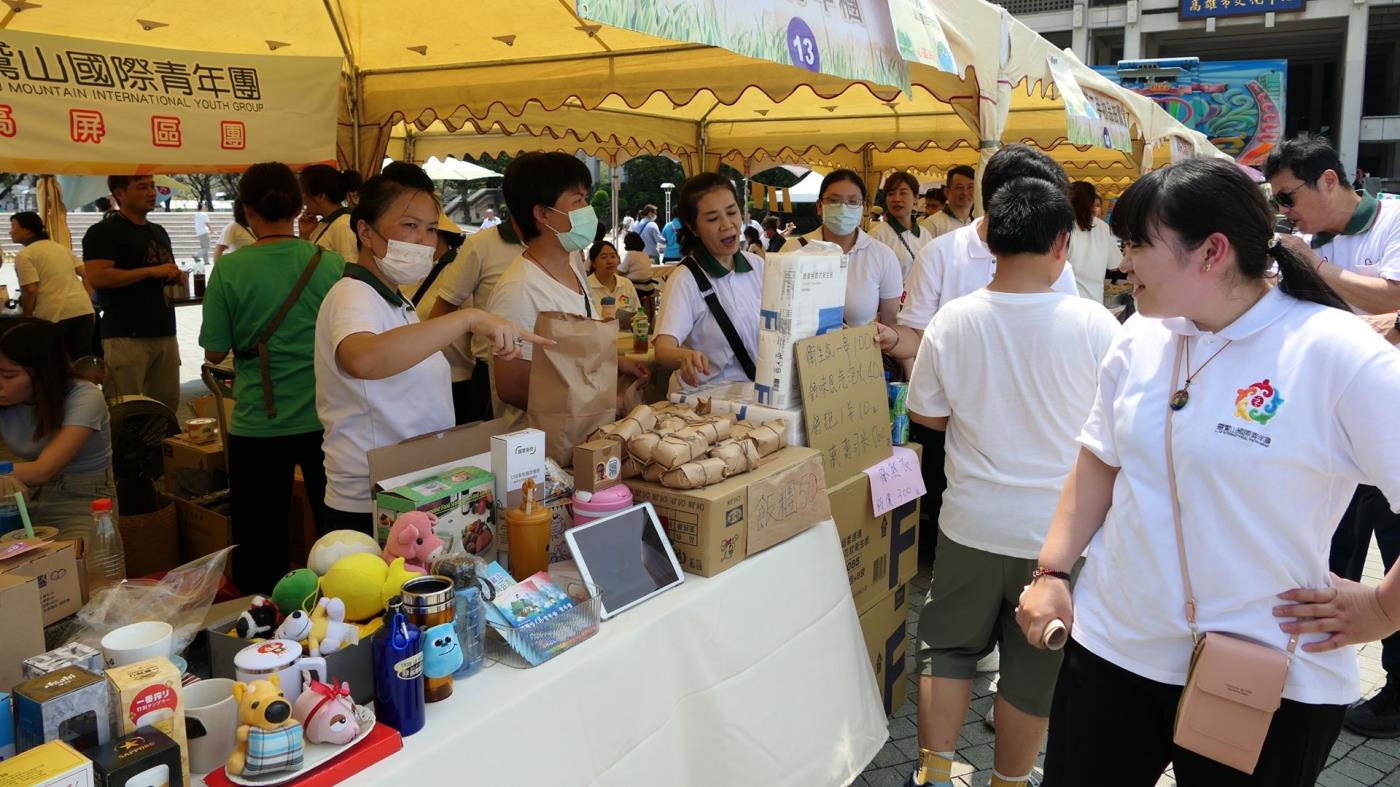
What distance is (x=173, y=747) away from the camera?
1.11m

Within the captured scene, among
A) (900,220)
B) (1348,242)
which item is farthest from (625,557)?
(900,220)

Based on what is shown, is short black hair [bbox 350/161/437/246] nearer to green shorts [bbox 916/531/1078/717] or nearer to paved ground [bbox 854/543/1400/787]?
green shorts [bbox 916/531/1078/717]

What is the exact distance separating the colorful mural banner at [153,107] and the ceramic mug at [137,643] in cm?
265

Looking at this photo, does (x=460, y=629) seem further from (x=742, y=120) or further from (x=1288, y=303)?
(x=742, y=120)

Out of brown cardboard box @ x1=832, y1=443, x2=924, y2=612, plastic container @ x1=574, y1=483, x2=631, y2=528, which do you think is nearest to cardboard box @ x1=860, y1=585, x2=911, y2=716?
brown cardboard box @ x1=832, y1=443, x2=924, y2=612

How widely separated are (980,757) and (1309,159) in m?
2.59

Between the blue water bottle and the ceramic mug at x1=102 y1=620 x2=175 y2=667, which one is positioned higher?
the ceramic mug at x1=102 y1=620 x2=175 y2=667

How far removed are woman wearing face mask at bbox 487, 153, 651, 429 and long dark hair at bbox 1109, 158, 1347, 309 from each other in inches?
66.5

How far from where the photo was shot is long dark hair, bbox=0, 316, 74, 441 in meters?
2.46

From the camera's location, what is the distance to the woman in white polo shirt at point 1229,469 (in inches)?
51.5

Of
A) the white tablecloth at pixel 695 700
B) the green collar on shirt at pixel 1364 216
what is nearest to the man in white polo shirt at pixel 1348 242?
the green collar on shirt at pixel 1364 216

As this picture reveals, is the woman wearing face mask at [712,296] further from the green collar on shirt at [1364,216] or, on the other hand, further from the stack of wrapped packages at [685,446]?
the green collar on shirt at [1364,216]

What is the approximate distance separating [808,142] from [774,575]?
277 inches

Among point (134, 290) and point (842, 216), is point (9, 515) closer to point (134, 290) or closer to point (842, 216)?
point (842, 216)
